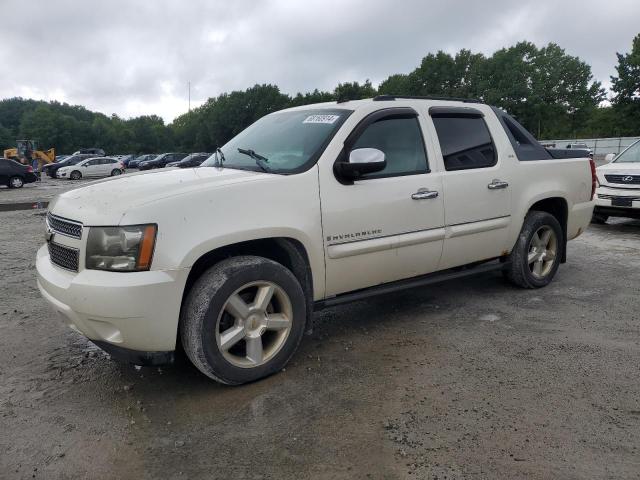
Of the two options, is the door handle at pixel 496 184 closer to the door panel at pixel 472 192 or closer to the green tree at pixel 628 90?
the door panel at pixel 472 192

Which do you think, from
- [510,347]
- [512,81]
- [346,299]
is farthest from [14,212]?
[512,81]

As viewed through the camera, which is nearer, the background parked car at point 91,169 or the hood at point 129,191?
the hood at point 129,191

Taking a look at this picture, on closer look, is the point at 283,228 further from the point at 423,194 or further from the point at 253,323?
the point at 423,194

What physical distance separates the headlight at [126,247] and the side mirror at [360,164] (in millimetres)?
1280

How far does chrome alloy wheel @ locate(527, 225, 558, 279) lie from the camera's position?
196 inches

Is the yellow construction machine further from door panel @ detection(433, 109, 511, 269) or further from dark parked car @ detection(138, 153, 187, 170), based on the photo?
door panel @ detection(433, 109, 511, 269)

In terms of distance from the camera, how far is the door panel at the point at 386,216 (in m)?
3.39

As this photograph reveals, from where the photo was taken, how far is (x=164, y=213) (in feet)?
8.99

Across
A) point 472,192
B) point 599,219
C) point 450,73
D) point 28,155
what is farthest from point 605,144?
point 28,155

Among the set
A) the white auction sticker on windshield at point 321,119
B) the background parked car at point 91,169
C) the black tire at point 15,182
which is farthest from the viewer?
the background parked car at point 91,169

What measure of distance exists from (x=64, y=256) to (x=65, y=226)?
0.58ft

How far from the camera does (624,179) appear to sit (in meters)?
8.38

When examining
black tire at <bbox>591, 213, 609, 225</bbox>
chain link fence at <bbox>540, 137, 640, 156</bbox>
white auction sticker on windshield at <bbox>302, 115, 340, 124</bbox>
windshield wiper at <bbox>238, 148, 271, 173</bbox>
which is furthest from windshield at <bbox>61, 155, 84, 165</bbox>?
white auction sticker on windshield at <bbox>302, 115, 340, 124</bbox>

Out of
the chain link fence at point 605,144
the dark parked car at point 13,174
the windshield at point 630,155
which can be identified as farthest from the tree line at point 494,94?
the windshield at point 630,155
